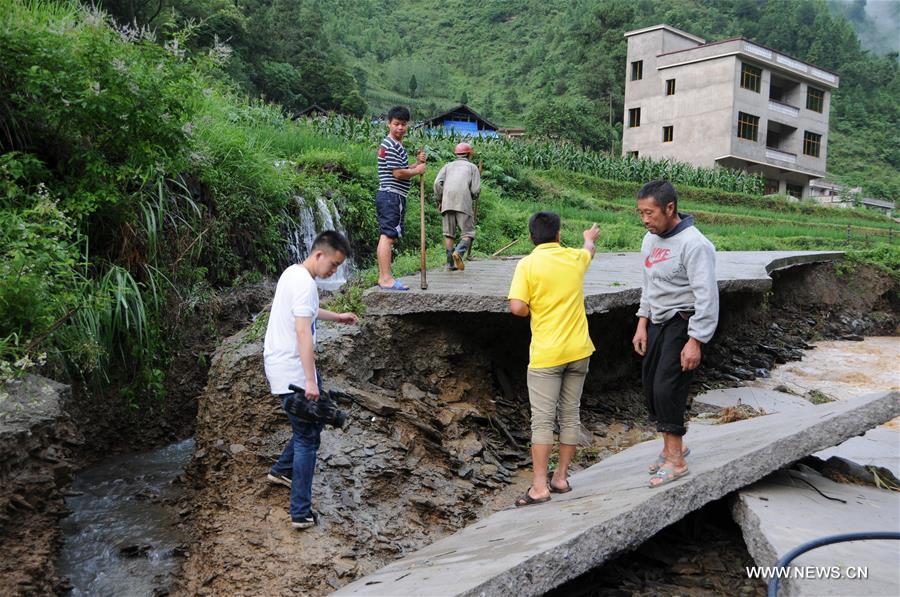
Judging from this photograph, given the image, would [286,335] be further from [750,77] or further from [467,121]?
[467,121]

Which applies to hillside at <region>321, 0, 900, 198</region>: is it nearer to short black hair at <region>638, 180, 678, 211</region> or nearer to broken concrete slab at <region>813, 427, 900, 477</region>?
broken concrete slab at <region>813, 427, 900, 477</region>

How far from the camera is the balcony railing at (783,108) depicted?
39188 mm

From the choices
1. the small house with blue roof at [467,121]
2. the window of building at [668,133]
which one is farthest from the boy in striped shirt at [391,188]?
the small house with blue roof at [467,121]

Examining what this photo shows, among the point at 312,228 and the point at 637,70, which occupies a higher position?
the point at 637,70

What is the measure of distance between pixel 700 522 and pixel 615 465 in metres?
1.24

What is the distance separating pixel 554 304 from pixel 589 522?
1.40m

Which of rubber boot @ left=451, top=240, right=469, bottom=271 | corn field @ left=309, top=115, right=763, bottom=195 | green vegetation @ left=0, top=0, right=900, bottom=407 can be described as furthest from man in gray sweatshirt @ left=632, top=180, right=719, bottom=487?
corn field @ left=309, top=115, right=763, bottom=195

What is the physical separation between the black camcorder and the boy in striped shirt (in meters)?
2.58

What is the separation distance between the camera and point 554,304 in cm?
436

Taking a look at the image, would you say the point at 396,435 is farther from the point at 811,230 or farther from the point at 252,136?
the point at 811,230

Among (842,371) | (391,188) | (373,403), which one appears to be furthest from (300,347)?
(842,371)

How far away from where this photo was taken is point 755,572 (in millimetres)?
3326

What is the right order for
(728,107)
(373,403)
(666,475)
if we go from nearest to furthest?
(666,475) → (373,403) → (728,107)

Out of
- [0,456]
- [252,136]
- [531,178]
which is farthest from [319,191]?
[531,178]
